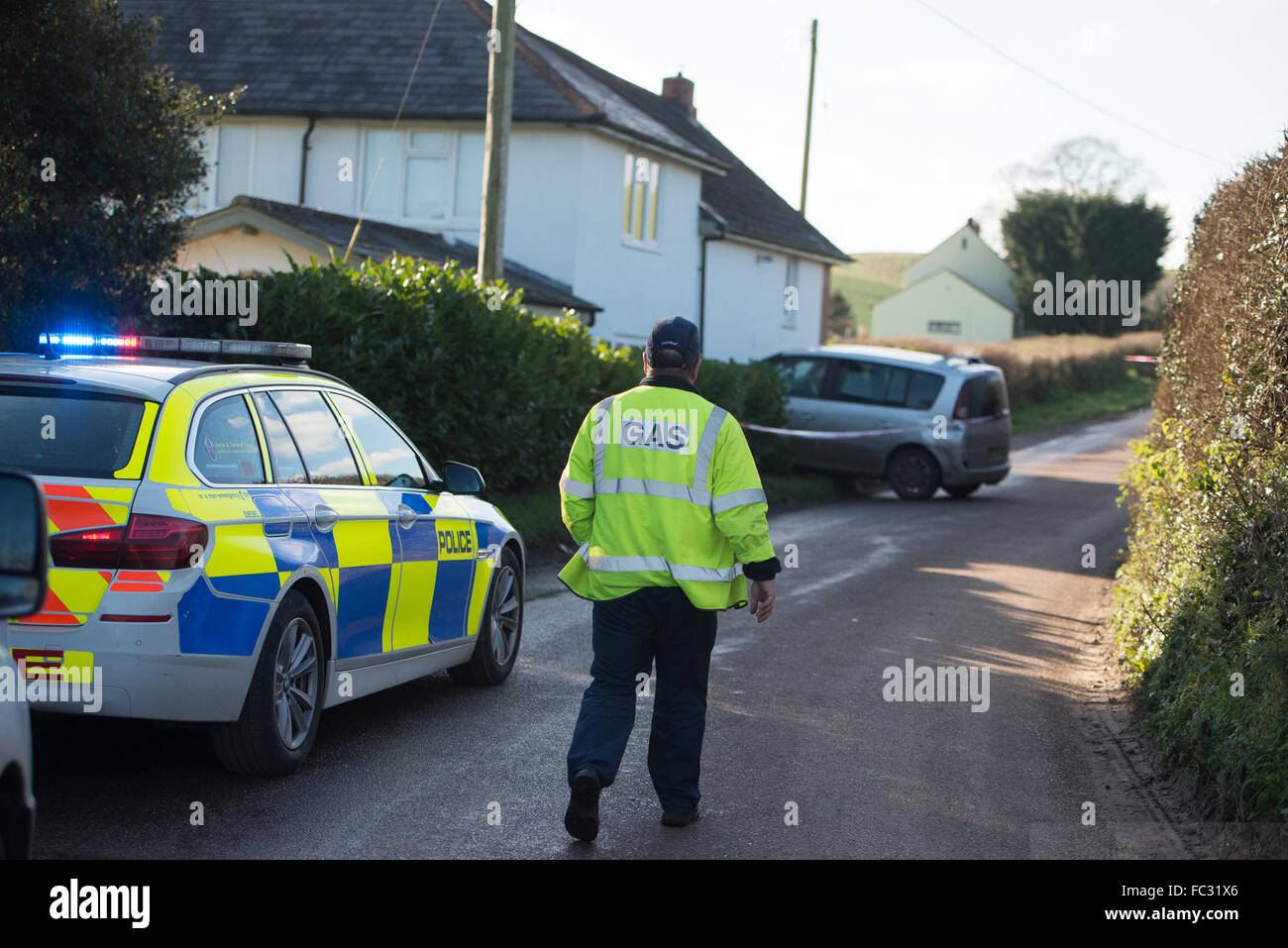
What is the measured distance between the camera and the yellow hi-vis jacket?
5.61 m

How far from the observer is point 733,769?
6.72 metres

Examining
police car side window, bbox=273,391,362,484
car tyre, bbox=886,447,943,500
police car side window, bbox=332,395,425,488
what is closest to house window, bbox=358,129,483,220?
car tyre, bbox=886,447,943,500

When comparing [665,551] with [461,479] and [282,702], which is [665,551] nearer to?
[282,702]

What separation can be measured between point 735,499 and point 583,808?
4.29 ft

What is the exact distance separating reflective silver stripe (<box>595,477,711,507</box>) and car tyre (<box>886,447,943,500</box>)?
15.6m

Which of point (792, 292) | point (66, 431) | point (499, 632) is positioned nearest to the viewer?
point (66, 431)

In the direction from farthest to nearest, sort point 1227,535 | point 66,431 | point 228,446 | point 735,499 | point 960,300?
point 960,300 → point 1227,535 → point 228,446 → point 66,431 → point 735,499

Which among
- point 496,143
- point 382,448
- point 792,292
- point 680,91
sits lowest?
point 382,448

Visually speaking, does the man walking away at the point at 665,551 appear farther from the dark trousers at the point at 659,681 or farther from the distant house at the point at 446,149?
the distant house at the point at 446,149

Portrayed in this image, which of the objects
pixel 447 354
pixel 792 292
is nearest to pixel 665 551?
pixel 447 354

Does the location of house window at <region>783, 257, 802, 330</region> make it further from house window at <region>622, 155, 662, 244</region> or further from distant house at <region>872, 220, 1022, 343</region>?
distant house at <region>872, 220, 1022, 343</region>

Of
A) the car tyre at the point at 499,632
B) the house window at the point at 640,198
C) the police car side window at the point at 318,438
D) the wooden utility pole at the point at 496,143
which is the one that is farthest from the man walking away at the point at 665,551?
the house window at the point at 640,198

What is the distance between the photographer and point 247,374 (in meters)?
6.60

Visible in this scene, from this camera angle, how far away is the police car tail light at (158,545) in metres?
5.45
